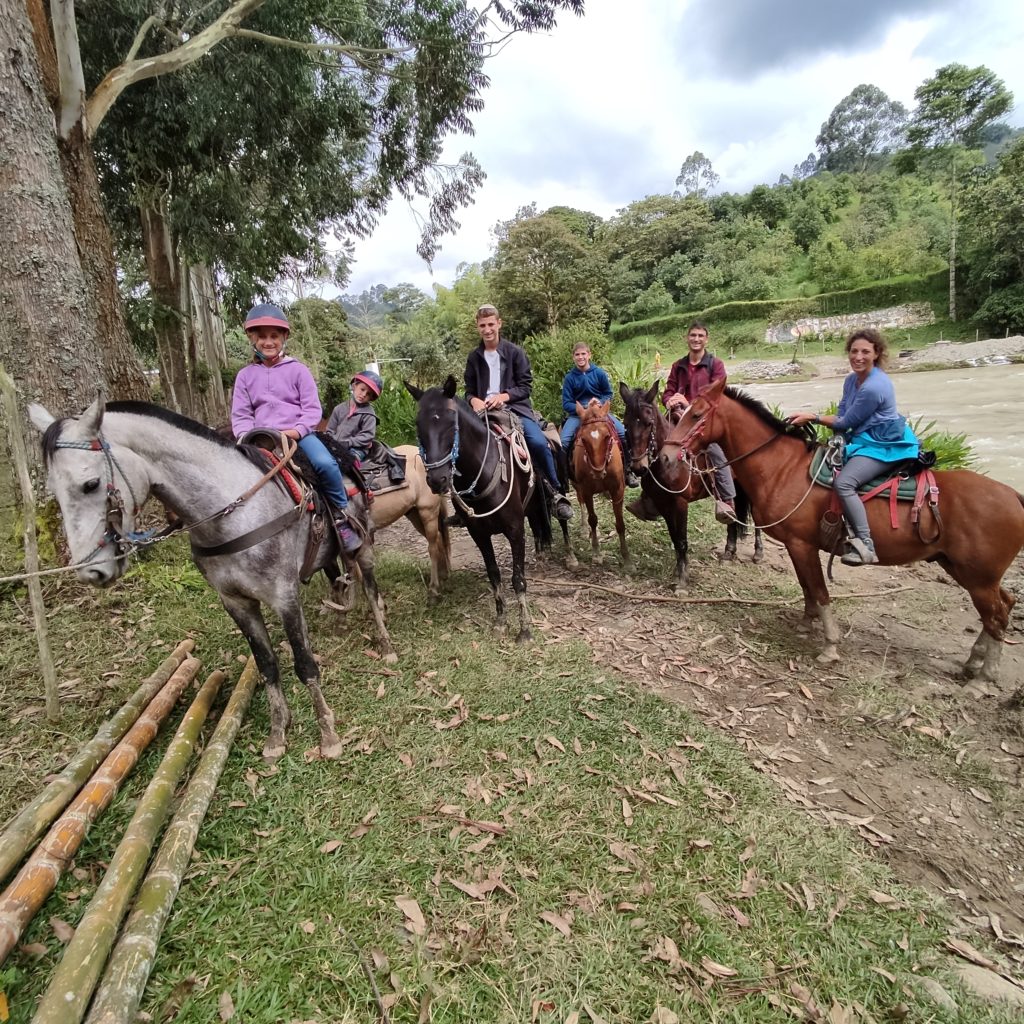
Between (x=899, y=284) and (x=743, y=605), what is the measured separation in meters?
43.0

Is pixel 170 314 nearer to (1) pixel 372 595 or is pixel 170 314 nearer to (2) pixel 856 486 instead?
(1) pixel 372 595

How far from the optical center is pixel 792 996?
2.08m

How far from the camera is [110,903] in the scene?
2.22m

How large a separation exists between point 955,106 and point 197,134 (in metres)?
48.3

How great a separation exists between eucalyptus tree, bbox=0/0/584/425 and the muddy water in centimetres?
1000

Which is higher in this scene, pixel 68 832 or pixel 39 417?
pixel 39 417

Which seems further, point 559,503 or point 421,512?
point 559,503

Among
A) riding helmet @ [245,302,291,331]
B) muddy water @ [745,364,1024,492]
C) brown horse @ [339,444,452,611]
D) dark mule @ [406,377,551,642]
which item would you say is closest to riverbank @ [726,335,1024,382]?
muddy water @ [745,364,1024,492]

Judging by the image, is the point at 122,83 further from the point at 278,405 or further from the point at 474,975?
the point at 474,975

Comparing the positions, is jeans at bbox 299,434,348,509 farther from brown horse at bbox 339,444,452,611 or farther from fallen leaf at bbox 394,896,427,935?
fallen leaf at bbox 394,896,427,935

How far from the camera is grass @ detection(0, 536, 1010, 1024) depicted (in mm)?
2125

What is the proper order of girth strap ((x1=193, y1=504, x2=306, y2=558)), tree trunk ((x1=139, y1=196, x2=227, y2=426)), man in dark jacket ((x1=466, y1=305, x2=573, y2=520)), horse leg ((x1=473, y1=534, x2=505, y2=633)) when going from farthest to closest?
tree trunk ((x1=139, y1=196, x2=227, y2=426)) → man in dark jacket ((x1=466, y1=305, x2=573, y2=520)) → horse leg ((x1=473, y1=534, x2=505, y2=633)) → girth strap ((x1=193, y1=504, x2=306, y2=558))

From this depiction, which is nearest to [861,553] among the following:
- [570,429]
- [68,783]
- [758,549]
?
[758,549]

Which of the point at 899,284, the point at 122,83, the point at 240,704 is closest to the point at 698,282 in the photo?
the point at 899,284
